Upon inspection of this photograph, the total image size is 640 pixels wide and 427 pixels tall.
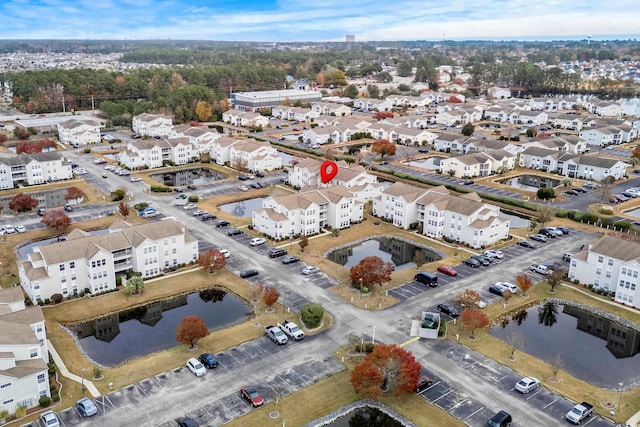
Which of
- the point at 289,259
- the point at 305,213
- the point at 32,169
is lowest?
the point at 289,259

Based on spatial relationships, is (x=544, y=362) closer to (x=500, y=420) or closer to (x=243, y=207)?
(x=500, y=420)

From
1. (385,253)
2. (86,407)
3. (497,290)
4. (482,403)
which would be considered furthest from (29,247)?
(482,403)

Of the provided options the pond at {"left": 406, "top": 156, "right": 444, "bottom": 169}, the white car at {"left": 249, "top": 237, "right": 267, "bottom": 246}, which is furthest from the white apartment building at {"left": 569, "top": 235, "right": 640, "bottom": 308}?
the pond at {"left": 406, "top": 156, "right": 444, "bottom": 169}

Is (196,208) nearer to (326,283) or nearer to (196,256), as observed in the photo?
(196,256)

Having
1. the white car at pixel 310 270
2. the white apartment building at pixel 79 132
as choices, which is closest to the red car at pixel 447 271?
the white car at pixel 310 270

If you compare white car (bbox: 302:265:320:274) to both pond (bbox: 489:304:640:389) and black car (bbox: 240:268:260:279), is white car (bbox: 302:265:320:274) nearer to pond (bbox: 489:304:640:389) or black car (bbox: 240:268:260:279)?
black car (bbox: 240:268:260:279)

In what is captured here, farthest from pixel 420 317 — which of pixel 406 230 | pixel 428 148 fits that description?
pixel 428 148
